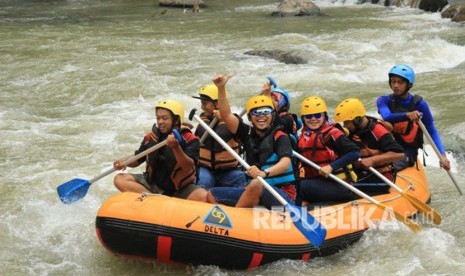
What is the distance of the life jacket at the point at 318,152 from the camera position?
17.0 ft

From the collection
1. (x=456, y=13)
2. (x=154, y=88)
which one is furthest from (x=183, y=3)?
(x=154, y=88)

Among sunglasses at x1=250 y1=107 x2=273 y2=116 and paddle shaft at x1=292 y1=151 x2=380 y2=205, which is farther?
paddle shaft at x1=292 y1=151 x2=380 y2=205

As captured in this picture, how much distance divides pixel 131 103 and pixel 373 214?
19.9 ft

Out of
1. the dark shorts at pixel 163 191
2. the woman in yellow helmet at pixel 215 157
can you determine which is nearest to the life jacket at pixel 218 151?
the woman in yellow helmet at pixel 215 157

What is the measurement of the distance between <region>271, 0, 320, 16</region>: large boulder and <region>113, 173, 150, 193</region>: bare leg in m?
16.8

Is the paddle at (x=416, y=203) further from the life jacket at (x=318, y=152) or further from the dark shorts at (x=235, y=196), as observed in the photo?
the dark shorts at (x=235, y=196)

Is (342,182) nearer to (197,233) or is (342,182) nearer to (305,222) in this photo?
(305,222)

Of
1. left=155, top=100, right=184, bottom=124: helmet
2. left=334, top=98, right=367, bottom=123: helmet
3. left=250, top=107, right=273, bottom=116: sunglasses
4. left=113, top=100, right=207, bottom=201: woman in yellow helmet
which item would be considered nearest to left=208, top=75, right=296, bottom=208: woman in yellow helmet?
left=250, top=107, right=273, bottom=116: sunglasses

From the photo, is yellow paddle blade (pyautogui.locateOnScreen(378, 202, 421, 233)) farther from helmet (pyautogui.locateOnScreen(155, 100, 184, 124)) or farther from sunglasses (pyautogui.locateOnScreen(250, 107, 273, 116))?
helmet (pyautogui.locateOnScreen(155, 100, 184, 124))

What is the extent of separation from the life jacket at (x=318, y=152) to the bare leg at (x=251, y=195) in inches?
29.9

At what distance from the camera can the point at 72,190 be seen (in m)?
5.25

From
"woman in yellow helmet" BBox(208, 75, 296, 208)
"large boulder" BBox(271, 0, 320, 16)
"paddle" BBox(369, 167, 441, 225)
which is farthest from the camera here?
"large boulder" BBox(271, 0, 320, 16)

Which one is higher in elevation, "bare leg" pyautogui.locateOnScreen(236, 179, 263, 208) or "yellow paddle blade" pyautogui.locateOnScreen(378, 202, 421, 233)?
"bare leg" pyautogui.locateOnScreen(236, 179, 263, 208)

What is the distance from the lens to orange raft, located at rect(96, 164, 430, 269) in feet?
14.5
